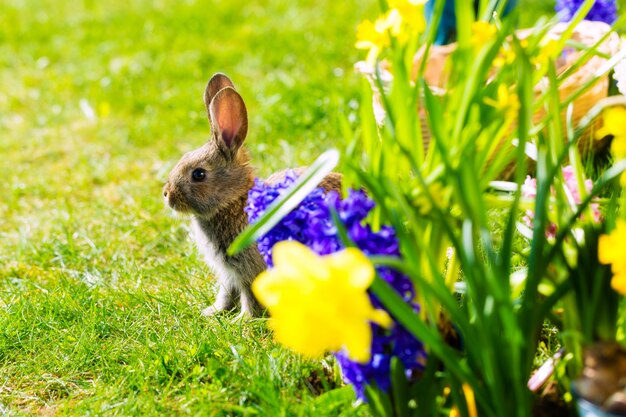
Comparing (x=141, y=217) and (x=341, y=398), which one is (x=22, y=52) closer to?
(x=141, y=217)

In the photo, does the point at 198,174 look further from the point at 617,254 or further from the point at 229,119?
the point at 617,254

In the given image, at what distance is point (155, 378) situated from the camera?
2.44 m

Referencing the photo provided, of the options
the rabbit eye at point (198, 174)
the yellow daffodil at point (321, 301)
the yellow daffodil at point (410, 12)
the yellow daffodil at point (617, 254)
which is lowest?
the rabbit eye at point (198, 174)

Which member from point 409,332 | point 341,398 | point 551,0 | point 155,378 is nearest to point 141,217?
point 155,378

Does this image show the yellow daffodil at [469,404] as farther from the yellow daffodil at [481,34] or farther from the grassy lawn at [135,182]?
the yellow daffodil at [481,34]

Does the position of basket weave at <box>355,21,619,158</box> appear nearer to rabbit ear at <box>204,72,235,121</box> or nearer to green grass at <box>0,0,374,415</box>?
rabbit ear at <box>204,72,235,121</box>

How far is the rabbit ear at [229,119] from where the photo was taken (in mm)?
2930

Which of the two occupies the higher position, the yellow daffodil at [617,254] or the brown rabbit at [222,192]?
the yellow daffodil at [617,254]

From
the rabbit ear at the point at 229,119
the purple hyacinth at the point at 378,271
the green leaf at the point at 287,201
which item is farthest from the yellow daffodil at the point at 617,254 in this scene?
the rabbit ear at the point at 229,119

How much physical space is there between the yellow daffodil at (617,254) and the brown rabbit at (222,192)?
4.40 feet

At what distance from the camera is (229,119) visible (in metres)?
3.00

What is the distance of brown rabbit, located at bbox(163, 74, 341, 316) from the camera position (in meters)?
2.96

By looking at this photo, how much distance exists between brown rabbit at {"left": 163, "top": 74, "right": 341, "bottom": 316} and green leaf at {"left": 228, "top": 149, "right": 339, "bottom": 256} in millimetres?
1145

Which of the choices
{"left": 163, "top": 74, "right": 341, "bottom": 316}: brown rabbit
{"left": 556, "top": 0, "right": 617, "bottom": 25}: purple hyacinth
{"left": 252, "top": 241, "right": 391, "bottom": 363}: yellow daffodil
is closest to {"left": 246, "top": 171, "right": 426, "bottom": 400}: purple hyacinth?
{"left": 252, "top": 241, "right": 391, "bottom": 363}: yellow daffodil
